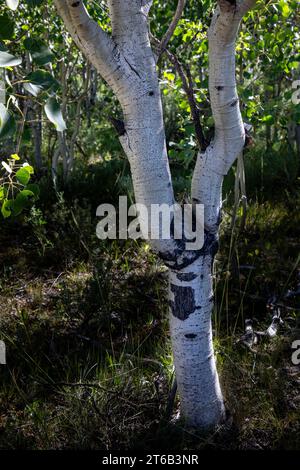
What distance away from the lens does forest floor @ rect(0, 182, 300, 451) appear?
7.71 ft

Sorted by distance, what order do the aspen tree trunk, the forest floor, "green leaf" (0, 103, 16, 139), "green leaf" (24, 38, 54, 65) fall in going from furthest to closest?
1. the forest floor
2. the aspen tree trunk
3. "green leaf" (24, 38, 54, 65)
4. "green leaf" (0, 103, 16, 139)

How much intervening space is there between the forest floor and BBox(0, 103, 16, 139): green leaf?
1.38 m

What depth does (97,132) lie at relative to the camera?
6.24 m

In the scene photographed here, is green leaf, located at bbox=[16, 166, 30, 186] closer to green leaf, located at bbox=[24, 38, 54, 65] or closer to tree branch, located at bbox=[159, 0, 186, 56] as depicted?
green leaf, located at bbox=[24, 38, 54, 65]

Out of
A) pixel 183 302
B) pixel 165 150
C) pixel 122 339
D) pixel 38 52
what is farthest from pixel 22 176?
pixel 122 339

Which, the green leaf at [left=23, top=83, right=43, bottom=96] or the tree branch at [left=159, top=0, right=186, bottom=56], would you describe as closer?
the green leaf at [left=23, top=83, right=43, bottom=96]

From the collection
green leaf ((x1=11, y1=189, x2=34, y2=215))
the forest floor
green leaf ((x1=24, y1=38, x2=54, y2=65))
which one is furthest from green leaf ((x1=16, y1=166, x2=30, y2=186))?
the forest floor

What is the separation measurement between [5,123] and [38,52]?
0.43m

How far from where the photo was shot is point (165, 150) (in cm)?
197

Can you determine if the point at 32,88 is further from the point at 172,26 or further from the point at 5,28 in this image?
the point at 172,26

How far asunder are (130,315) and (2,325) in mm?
752

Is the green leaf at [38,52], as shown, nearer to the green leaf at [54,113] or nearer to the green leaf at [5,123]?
the green leaf at [54,113]
